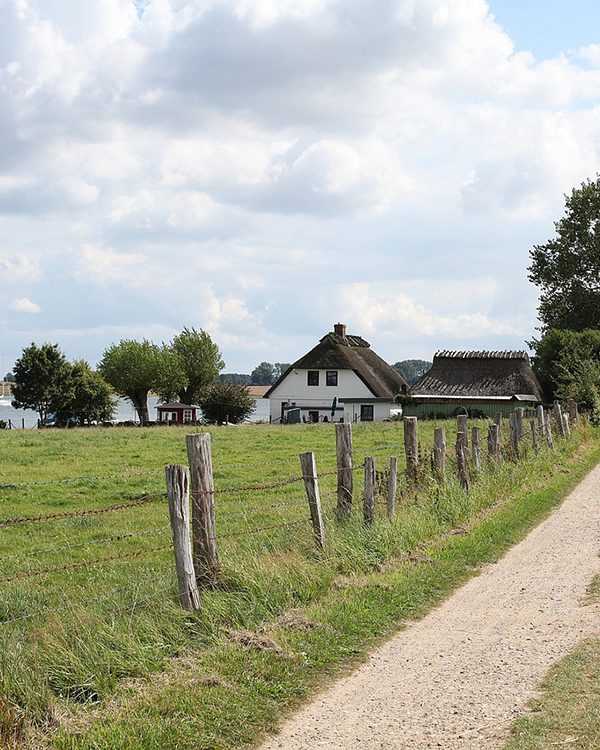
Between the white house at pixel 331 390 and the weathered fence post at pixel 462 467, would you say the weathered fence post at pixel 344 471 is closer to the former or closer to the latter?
the weathered fence post at pixel 462 467

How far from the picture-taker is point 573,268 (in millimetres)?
67500

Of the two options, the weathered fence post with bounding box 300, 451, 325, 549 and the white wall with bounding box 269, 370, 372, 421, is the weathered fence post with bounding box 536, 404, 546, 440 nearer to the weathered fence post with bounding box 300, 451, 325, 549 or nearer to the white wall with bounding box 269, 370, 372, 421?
the weathered fence post with bounding box 300, 451, 325, 549

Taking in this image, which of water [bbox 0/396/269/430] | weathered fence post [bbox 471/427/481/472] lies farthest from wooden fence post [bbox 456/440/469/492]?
water [bbox 0/396/269/430]

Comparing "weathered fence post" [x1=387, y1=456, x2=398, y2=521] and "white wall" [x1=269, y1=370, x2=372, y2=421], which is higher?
"white wall" [x1=269, y1=370, x2=372, y2=421]

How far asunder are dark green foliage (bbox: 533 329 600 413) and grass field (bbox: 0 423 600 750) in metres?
25.2

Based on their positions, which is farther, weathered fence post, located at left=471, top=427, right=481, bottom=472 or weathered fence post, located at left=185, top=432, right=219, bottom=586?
weathered fence post, located at left=471, top=427, right=481, bottom=472

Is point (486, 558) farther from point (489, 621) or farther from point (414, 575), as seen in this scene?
point (489, 621)

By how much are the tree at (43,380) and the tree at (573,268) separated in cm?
3809

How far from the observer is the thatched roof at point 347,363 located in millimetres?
74375

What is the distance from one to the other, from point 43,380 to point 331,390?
76.7 ft

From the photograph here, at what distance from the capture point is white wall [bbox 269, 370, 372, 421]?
244 feet

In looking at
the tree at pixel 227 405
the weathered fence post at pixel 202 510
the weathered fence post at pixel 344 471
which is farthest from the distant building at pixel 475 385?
the weathered fence post at pixel 202 510

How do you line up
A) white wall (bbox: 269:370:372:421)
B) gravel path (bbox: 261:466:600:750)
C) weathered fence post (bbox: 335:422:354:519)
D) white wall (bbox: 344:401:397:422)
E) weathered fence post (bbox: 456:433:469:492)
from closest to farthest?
gravel path (bbox: 261:466:600:750) < weathered fence post (bbox: 335:422:354:519) < weathered fence post (bbox: 456:433:469:492) < white wall (bbox: 344:401:397:422) < white wall (bbox: 269:370:372:421)

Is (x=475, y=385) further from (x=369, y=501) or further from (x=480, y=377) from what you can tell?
(x=369, y=501)
